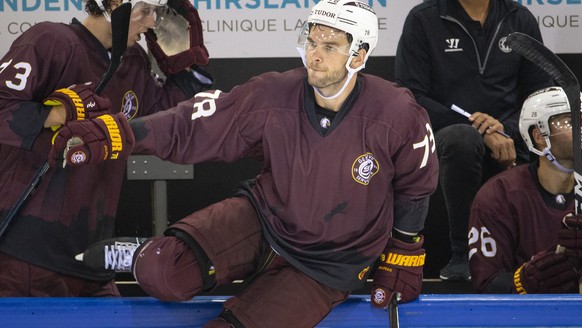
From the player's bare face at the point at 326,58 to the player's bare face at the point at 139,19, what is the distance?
557mm

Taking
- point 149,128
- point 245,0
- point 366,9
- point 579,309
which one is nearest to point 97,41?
point 149,128

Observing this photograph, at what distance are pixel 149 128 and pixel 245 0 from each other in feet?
5.11

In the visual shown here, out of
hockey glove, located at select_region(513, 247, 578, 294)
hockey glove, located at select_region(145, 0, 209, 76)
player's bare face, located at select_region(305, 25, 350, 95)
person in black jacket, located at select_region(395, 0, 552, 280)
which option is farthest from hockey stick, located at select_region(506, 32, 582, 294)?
hockey glove, located at select_region(145, 0, 209, 76)

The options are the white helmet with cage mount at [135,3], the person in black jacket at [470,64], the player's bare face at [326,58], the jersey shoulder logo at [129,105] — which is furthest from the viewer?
the person in black jacket at [470,64]

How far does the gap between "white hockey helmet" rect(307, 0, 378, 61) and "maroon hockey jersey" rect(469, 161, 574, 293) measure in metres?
0.89

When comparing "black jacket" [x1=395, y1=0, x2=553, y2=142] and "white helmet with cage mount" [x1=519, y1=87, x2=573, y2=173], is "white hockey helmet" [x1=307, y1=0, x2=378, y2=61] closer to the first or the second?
"white helmet with cage mount" [x1=519, y1=87, x2=573, y2=173]

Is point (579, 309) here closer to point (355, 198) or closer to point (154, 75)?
point (355, 198)

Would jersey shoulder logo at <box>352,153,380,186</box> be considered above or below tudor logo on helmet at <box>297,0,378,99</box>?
below

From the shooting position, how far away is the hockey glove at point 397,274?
9.78 feet

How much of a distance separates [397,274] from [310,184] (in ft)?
1.16

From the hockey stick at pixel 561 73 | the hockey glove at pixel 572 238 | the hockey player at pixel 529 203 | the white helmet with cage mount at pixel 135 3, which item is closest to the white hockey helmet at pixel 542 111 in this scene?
the hockey player at pixel 529 203

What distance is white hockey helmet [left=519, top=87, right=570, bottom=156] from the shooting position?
374 cm

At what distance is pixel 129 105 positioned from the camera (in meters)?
3.39

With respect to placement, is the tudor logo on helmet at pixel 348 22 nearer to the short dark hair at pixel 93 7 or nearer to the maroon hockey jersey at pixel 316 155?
the maroon hockey jersey at pixel 316 155
